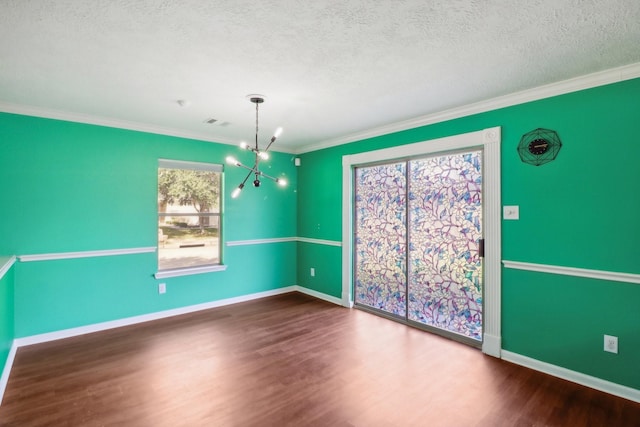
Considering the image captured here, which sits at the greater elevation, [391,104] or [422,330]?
[391,104]

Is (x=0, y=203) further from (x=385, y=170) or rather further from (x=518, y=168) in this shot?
(x=518, y=168)

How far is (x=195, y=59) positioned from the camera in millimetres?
2266

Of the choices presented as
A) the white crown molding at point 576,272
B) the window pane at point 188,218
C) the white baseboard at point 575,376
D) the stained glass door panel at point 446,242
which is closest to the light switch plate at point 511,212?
the stained glass door panel at point 446,242

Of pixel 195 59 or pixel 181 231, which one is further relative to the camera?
pixel 181 231

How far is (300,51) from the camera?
7.06 feet

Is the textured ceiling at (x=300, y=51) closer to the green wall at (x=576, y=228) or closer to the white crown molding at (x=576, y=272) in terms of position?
the green wall at (x=576, y=228)

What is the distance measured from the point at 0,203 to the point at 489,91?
4909 millimetres

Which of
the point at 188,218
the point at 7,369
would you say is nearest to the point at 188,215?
the point at 188,218

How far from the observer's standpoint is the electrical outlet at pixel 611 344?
2.43 m

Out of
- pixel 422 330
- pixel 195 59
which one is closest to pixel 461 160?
pixel 422 330

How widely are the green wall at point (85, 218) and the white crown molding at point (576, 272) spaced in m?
3.73

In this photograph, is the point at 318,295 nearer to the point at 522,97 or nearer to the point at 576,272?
the point at 576,272

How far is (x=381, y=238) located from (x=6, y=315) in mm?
3917

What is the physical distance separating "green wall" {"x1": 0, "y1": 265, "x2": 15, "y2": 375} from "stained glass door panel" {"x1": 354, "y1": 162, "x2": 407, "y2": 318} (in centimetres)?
371
